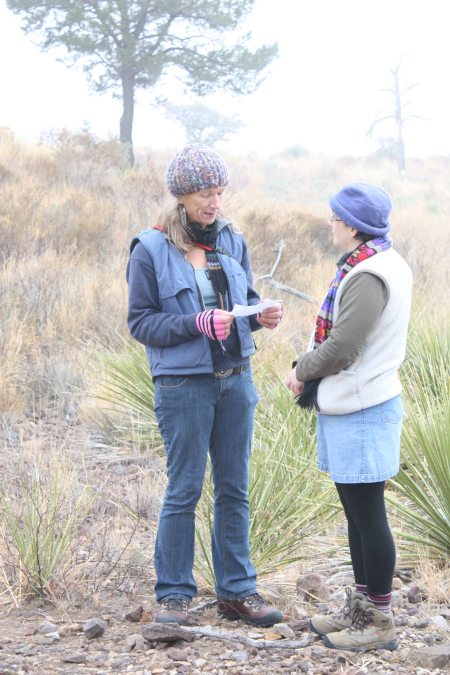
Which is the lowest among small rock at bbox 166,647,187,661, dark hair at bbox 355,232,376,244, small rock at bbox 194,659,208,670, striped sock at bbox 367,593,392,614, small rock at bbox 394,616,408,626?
small rock at bbox 394,616,408,626

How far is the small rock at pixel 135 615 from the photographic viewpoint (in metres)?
2.65

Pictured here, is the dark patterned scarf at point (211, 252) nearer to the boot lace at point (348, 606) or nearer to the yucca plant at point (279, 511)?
the yucca plant at point (279, 511)

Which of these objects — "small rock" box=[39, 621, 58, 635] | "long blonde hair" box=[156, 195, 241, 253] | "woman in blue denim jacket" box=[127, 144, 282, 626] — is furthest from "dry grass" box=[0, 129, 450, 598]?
"long blonde hair" box=[156, 195, 241, 253]

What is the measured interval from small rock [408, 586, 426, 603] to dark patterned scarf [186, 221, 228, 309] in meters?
1.46

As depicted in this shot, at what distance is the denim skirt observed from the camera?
7.29 ft

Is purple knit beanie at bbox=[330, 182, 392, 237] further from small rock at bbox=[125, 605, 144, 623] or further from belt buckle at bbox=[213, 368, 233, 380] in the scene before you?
small rock at bbox=[125, 605, 144, 623]

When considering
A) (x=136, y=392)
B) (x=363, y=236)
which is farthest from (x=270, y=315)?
(x=136, y=392)

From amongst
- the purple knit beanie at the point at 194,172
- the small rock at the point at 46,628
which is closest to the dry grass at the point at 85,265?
the small rock at the point at 46,628

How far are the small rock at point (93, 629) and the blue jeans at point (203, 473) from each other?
248mm

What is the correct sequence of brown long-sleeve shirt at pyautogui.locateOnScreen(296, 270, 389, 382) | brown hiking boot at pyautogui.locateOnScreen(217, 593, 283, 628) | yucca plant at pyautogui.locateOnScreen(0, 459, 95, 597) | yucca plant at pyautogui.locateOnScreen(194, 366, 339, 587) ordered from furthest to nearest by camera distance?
yucca plant at pyautogui.locateOnScreen(194, 366, 339, 587), yucca plant at pyautogui.locateOnScreen(0, 459, 95, 597), brown hiking boot at pyautogui.locateOnScreen(217, 593, 283, 628), brown long-sleeve shirt at pyautogui.locateOnScreen(296, 270, 389, 382)

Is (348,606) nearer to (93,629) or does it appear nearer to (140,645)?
(140,645)

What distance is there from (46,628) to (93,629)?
211mm

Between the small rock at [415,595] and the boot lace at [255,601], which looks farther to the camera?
the small rock at [415,595]

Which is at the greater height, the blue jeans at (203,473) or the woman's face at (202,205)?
the woman's face at (202,205)
